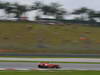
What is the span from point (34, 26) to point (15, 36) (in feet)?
28.7

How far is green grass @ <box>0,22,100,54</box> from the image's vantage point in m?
39.1

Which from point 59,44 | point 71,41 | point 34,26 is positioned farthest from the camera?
point 34,26

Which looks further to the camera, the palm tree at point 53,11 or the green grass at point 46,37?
the palm tree at point 53,11

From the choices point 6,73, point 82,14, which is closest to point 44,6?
point 82,14

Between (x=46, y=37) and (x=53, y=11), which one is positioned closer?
(x=46, y=37)

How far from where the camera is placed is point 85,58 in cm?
2942

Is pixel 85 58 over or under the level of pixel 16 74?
under

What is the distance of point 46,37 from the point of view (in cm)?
4800

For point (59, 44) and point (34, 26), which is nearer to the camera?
point (59, 44)

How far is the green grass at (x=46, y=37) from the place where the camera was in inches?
1538

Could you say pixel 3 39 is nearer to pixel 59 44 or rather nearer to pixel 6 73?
pixel 59 44

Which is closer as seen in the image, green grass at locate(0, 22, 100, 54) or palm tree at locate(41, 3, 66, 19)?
green grass at locate(0, 22, 100, 54)

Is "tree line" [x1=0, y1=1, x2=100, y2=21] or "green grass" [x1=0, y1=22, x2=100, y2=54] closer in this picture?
"green grass" [x1=0, y1=22, x2=100, y2=54]

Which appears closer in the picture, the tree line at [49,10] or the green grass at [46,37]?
the green grass at [46,37]
